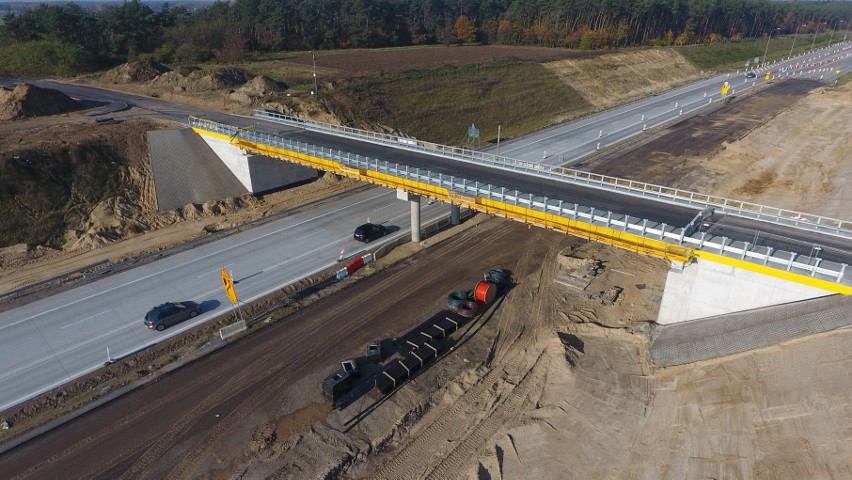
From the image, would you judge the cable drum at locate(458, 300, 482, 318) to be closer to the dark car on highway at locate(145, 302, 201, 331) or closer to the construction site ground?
the construction site ground

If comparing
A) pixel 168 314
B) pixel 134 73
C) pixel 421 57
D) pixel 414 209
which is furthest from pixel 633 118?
pixel 134 73

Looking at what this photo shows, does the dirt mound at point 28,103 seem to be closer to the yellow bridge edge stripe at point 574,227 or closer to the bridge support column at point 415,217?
the yellow bridge edge stripe at point 574,227

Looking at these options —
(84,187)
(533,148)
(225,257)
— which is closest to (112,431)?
(225,257)

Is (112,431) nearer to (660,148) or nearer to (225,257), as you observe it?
(225,257)

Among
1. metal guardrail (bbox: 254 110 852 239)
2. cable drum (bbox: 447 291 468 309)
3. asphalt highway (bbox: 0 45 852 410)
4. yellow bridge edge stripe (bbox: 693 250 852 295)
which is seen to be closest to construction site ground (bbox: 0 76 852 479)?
cable drum (bbox: 447 291 468 309)

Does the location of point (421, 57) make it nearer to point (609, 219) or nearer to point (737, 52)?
point (609, 219)

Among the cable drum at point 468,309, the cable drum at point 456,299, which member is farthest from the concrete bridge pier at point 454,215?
the cable drum at point 468,309
